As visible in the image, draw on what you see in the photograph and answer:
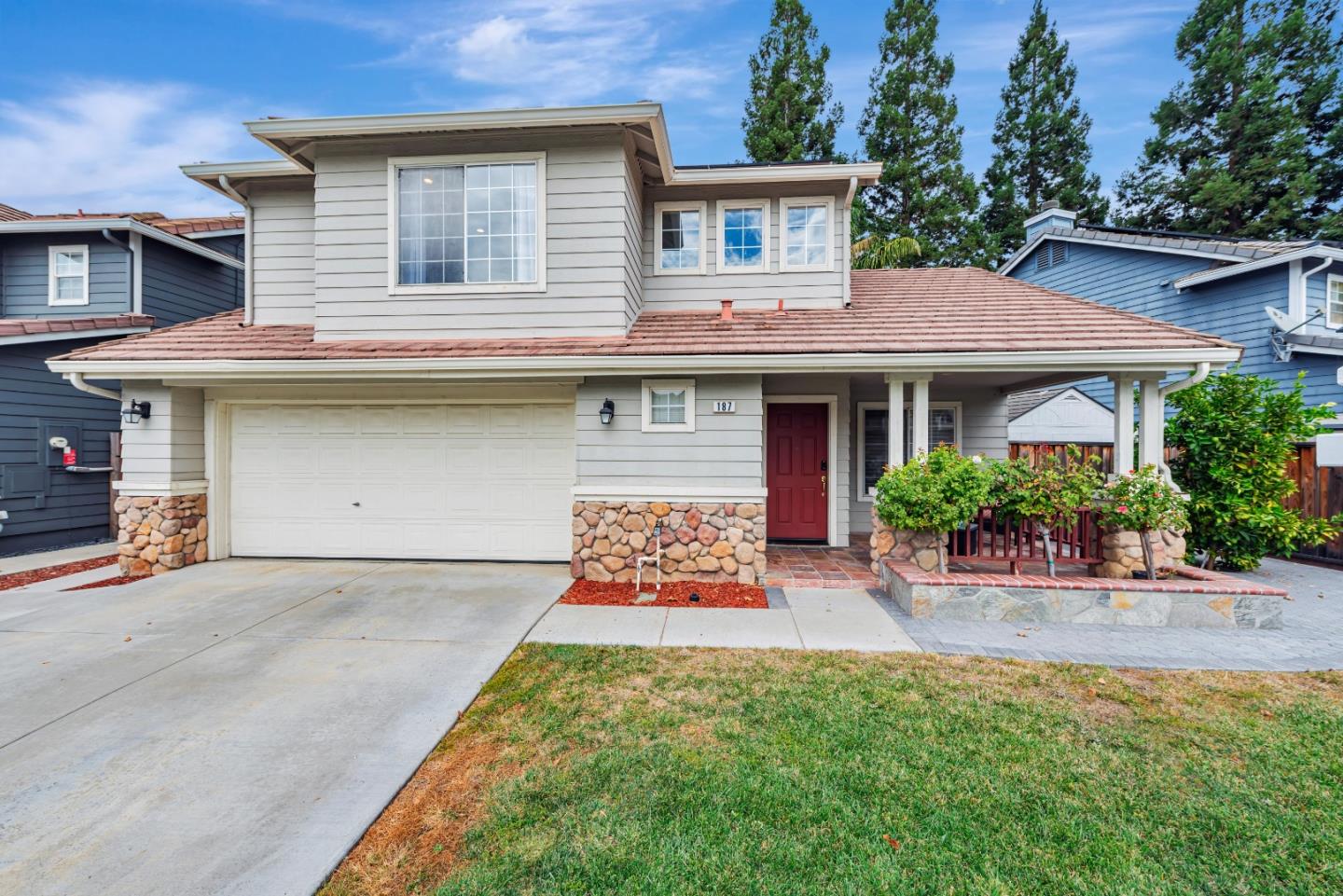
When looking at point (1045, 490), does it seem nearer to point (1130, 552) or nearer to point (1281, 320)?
point (1130, 552)

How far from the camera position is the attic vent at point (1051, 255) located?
13.3 meters

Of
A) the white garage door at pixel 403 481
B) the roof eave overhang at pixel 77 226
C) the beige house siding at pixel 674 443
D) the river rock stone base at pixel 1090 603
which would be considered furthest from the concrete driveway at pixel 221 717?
the roof eave overhang at pixel 77 226

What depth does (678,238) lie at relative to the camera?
7699 mm

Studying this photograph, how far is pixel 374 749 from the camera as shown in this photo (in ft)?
9.73

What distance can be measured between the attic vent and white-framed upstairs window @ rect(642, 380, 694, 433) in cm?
1238

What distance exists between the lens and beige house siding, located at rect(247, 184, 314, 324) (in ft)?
24.4

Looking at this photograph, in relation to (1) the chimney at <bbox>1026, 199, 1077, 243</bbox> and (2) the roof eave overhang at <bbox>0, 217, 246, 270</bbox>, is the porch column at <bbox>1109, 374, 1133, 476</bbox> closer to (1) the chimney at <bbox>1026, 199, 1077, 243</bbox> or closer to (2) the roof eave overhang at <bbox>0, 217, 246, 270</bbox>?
(1) the chimney at <bbox>1026, 199, 1077, 243</bbox>

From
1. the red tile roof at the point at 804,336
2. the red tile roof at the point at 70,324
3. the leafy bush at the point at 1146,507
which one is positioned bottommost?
the leafy bush at the point at 1146,507

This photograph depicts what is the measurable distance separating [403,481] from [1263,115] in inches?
942

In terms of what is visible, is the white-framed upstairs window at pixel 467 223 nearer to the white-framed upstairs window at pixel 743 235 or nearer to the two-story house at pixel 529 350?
the two-story house at pixel 529 350

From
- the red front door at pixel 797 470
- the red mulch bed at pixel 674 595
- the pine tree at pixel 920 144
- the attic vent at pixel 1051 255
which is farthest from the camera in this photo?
the pine tree at pixel 920 144

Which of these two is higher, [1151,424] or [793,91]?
[793,91]

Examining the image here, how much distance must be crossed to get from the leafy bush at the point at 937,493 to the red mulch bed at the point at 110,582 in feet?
27.9

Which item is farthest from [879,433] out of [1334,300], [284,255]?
[284,255]
